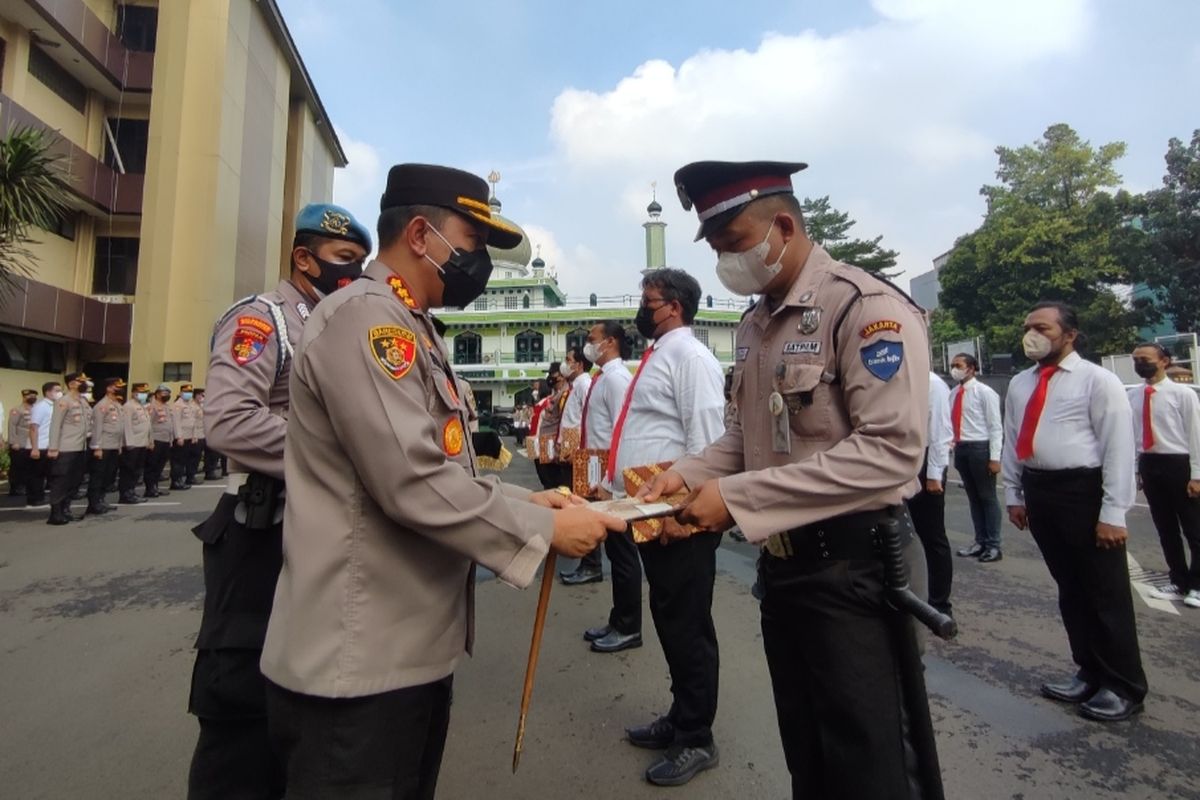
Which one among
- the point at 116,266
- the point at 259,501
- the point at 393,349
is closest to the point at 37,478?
the point at 116,266

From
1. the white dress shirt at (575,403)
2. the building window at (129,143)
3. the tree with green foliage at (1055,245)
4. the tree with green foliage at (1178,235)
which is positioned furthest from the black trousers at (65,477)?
the tree with green foliage at (1178,235)

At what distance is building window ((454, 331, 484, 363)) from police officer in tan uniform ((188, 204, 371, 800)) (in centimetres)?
3938

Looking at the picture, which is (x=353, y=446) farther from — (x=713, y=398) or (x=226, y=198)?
(x=226, y=198)

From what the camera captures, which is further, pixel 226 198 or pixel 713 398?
pixel 226 198

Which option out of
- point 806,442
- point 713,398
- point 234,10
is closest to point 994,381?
point 713,398

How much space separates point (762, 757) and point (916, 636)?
144cm

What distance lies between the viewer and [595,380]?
488cm

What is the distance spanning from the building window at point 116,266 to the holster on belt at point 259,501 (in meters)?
19.9

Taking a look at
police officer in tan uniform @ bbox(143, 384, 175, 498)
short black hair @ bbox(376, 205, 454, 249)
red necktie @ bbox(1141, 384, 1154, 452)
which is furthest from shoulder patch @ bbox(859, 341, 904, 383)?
police officer in tan uniform @ bbox(143, 384, 175, 498)

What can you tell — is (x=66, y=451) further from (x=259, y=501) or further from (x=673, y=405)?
(x=673, y=405)

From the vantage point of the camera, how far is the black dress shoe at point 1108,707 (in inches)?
118

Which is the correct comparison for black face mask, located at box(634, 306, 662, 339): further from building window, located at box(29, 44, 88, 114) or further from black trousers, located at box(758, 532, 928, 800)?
building window, located at box(29, 44, 88, 114)

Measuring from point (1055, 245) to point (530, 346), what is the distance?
27.8m

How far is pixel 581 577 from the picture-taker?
566cm
